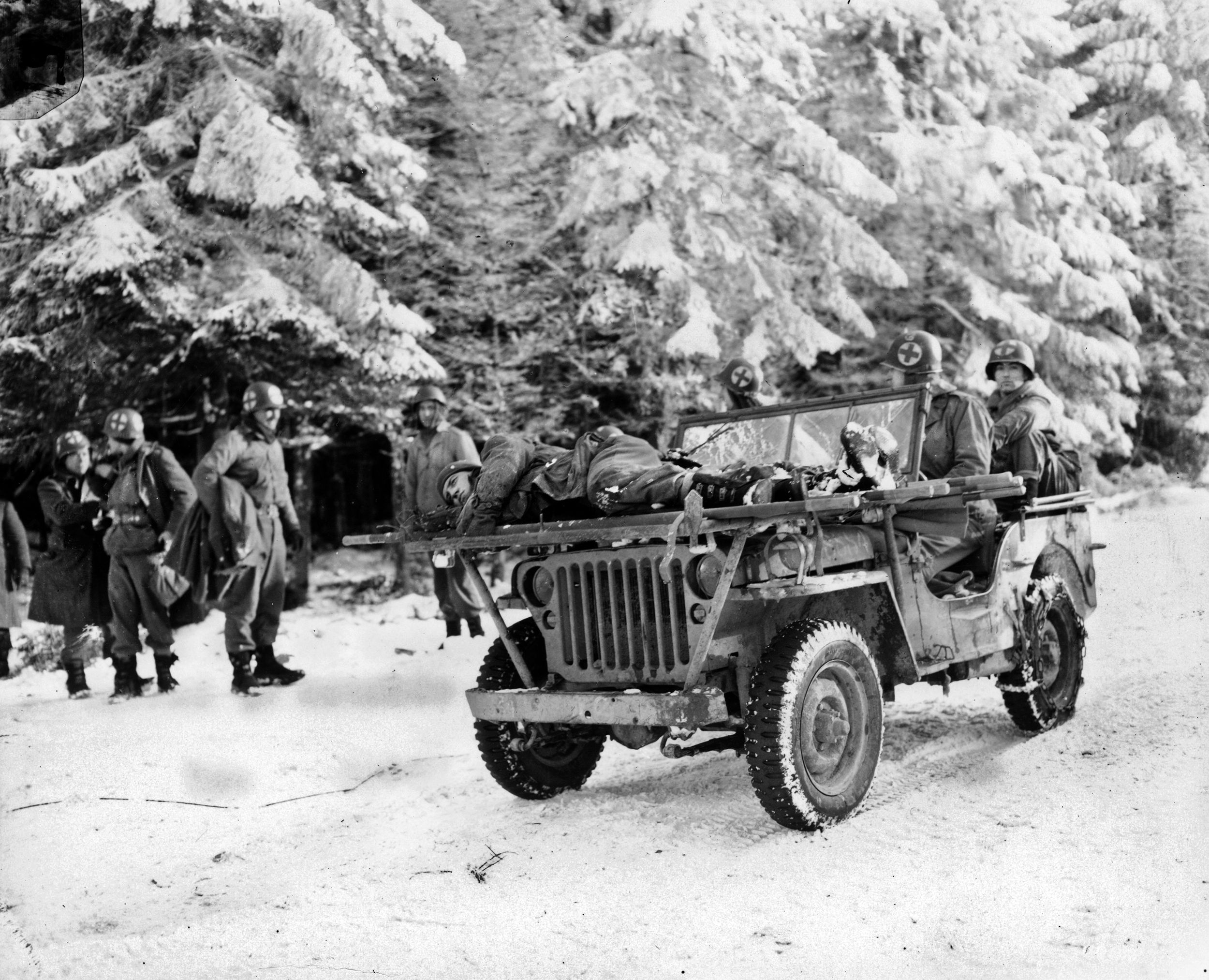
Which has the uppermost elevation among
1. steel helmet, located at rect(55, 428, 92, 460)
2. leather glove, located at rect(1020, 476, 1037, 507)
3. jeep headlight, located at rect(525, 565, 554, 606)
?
steel helmet, located at rect(55, 428, 92, 460)

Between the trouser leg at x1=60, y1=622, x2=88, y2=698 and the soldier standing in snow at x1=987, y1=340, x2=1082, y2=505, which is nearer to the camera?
the soldier standing in snow at x1=987, y1=340, x2=1082, y2=505

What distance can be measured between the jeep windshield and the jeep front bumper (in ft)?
5.11

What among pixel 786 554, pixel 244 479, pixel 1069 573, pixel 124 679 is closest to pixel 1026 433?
pixel 1069 573

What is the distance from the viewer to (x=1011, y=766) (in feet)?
19.6

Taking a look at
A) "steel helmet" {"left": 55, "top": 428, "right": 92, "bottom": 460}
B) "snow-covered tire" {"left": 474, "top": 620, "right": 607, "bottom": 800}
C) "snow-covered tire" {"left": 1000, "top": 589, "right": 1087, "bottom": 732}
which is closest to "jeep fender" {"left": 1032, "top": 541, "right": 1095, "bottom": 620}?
"snow-covered tire" {"left": 1000, "top": 589, "right": 1087, "bottom": 732}

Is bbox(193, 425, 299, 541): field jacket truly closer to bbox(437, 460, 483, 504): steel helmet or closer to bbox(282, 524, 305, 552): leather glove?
bbox(282, 524, 305, 552): leather glove

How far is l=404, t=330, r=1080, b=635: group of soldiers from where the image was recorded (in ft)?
16.0

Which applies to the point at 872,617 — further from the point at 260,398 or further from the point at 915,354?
the point at 260,398

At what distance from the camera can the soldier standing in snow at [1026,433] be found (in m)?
7.27

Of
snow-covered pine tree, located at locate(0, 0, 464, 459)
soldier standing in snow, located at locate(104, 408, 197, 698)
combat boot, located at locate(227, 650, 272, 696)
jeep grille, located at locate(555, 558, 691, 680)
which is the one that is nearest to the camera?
jeep grille, located at locate(555, 558, 691, 680)

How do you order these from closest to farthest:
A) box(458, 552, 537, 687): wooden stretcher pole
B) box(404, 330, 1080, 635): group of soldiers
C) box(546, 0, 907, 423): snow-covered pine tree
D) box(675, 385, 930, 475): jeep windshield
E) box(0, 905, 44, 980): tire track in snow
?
box(0, 905, 44, 980): tire track in snow < box(404, 330, 1080, 635): group of soldiers < box(458, 552, 537, 687): wooden stretcher pole < box(675, 385, 930, 475): jeep windshield < box(546, 0, 907, 423): snow-covered pine tree

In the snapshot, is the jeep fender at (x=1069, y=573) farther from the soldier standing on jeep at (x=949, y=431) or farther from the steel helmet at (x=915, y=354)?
the steel helmet at (x=915, y=354)

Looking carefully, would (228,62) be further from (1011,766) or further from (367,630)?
(1011,766)

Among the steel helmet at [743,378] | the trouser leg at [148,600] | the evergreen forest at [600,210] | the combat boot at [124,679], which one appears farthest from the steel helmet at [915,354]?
the combat boot at [124,679]
